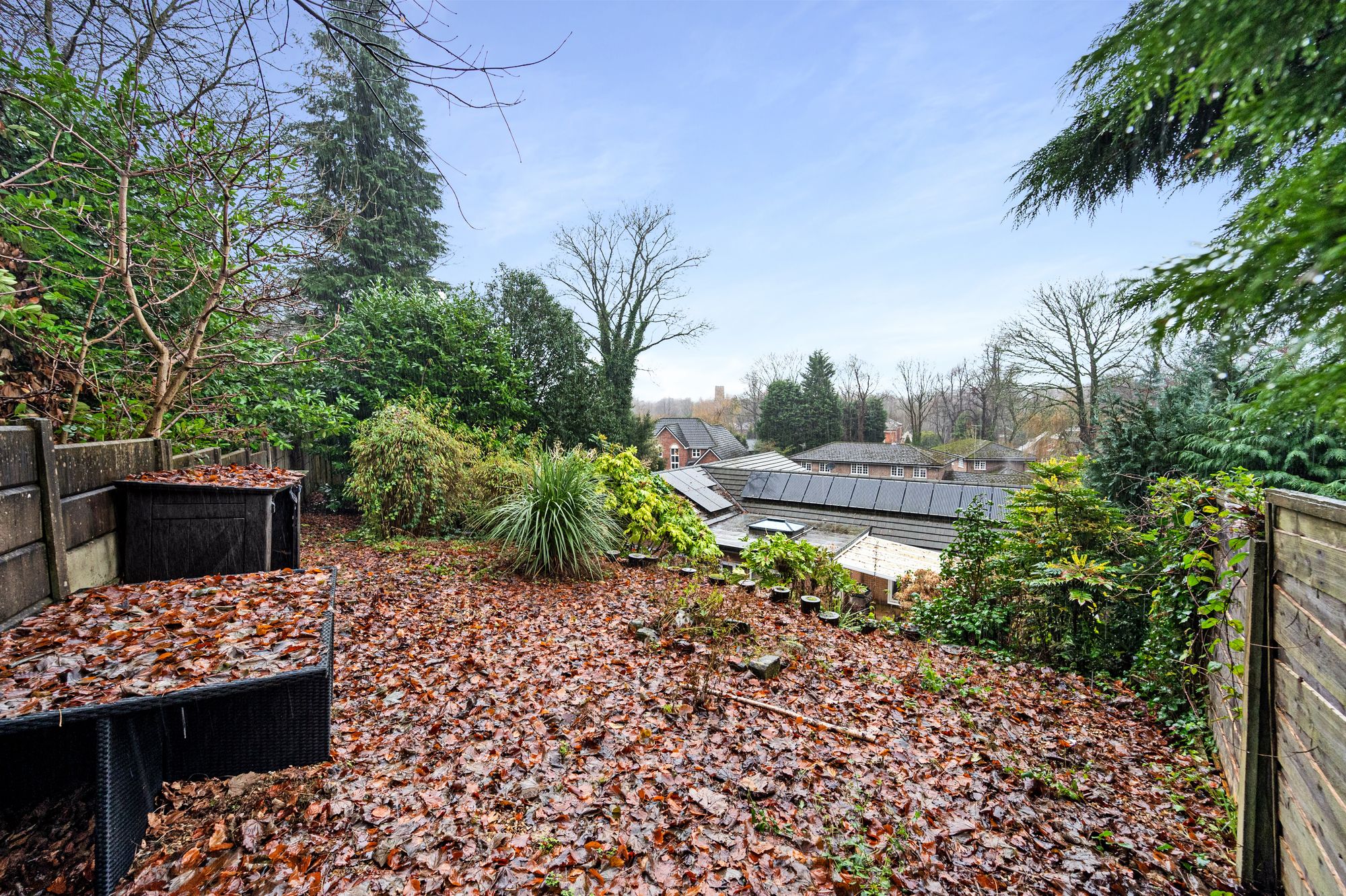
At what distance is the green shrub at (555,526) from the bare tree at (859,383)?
1223 inches

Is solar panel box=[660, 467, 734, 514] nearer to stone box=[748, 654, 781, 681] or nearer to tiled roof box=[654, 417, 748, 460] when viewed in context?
stone box=[748, 654, 781, 681]

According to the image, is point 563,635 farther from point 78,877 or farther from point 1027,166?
point 1027,166

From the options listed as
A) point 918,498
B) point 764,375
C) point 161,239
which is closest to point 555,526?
point 161,239

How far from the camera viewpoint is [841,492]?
40.2ft

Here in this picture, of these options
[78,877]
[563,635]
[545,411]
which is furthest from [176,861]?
[545,411]

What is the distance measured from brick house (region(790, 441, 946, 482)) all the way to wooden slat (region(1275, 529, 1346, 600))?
77.5 feet

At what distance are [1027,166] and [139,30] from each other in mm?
7701

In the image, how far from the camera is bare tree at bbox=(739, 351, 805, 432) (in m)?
33.8

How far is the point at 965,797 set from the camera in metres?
2.12

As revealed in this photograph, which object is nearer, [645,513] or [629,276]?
[645,513]

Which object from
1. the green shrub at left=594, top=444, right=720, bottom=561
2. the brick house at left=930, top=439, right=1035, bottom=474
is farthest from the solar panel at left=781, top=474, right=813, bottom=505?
the brick house at left=930, top=439, right=1035, bottom=474

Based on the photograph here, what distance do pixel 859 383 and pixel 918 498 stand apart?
961 inches

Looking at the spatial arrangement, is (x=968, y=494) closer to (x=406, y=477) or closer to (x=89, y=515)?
(x=406, y=477)

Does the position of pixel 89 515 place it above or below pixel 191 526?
above
